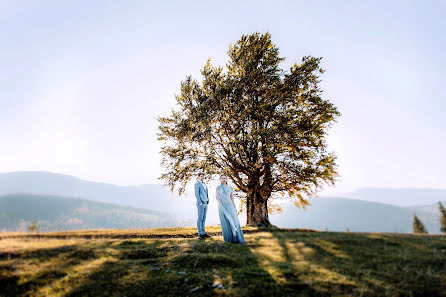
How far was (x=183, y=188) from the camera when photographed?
24281 mm

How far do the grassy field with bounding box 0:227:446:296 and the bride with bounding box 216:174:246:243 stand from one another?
6.95 ft

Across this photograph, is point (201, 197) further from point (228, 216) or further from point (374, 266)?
point (374, 266)

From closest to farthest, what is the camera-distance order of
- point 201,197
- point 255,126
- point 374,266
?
1. point 374,266
2. point 201,197
3. point 255,126

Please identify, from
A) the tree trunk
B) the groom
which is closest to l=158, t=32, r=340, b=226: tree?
the tree trunk

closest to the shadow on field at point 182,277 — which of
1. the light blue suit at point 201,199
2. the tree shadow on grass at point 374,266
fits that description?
the tree shadow on grass at point 374,266

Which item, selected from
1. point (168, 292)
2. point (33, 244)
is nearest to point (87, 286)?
point (168, 292)

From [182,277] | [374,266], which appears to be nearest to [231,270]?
[182,277]

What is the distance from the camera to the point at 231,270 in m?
7.69

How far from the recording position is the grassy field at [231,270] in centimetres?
609

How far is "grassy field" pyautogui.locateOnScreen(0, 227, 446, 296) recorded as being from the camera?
20.0 ft

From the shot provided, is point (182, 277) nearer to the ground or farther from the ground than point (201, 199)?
nearer to the ground

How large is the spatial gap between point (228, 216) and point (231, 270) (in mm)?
5102

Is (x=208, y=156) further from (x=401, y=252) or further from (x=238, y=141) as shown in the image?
(x=401, y=252)

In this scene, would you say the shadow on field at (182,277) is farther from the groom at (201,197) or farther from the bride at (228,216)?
the groom at (201,197)
